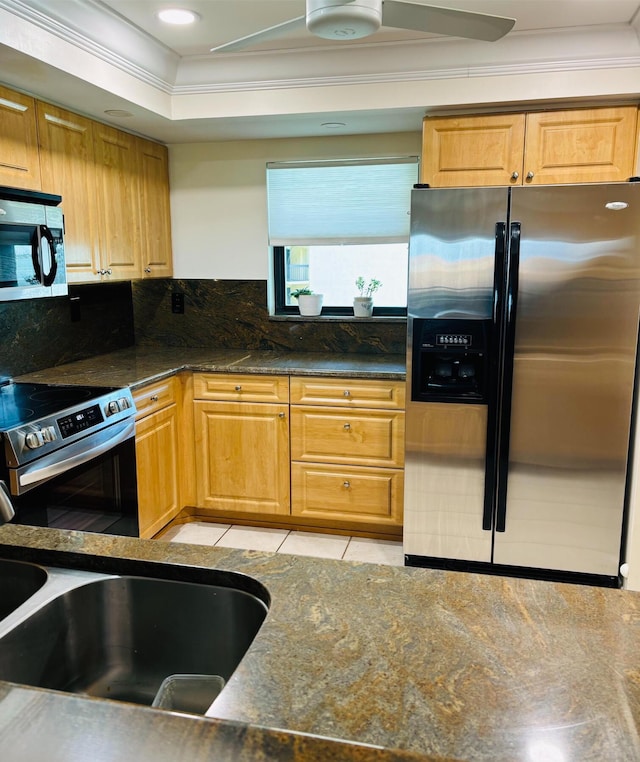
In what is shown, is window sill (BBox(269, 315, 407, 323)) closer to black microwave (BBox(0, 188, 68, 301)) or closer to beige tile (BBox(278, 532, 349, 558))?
beige tile (BBox(278, 532, 349, 558))

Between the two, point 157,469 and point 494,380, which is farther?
point 157,469

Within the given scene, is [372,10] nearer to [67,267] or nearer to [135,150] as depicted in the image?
[67,267]

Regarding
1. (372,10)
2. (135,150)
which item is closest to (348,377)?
(135,150)

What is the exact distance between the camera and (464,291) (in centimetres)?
278

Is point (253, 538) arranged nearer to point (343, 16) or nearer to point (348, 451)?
point (348, 451)

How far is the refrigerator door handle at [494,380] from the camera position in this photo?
106 inches

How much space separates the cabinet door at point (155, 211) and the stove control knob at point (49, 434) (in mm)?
1500

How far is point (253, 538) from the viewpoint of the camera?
3.45 meters

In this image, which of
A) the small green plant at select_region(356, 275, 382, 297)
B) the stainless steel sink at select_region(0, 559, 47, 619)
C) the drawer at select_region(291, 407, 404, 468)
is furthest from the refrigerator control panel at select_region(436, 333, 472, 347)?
the stainless steel sink at select_region(0, 559, 47, 619)

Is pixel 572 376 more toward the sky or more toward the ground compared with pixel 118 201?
more toward the ground

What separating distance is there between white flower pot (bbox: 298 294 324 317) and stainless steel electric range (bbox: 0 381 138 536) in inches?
52.5

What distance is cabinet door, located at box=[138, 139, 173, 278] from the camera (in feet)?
12.0

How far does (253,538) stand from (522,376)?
1.66m

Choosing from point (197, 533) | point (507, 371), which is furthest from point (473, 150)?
point (197, 533)
